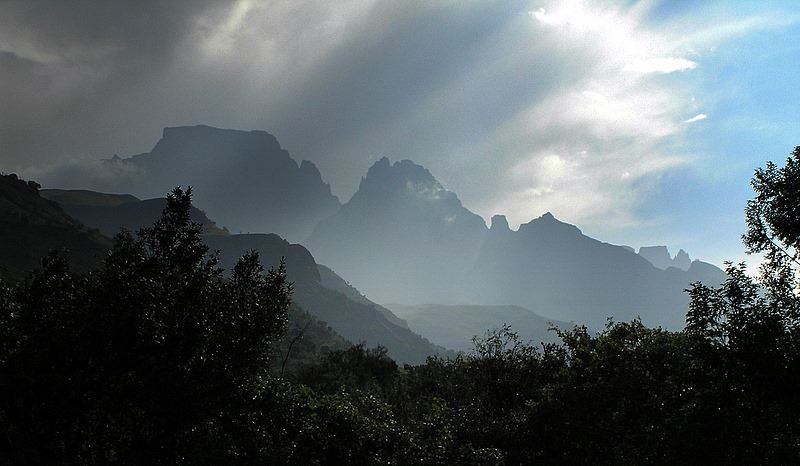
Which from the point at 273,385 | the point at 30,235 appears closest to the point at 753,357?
the point at 273,385

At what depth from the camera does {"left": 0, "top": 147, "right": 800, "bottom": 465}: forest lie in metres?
13.4

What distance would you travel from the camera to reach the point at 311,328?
182000mm

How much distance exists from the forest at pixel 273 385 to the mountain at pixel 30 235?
421ft

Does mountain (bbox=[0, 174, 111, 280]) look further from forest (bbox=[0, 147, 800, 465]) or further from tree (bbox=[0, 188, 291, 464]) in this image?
tree (bbox=[0, 188, 291, 464])

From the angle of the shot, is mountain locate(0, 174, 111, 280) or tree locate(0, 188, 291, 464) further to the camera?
mountain locate(0, 174, 111, 280)

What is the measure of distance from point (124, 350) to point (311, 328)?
575 feet

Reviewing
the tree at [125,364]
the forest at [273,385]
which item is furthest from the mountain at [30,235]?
the tree at [125,364]

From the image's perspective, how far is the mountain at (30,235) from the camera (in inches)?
5049

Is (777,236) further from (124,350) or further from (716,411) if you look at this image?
(124,350)

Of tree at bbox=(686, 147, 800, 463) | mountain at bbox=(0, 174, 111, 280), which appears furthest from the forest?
mountain at bbox=(0, 174, 111, 280)

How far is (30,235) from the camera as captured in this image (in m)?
140

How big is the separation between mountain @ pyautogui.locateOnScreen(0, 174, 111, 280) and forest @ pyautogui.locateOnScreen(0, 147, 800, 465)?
128 meters

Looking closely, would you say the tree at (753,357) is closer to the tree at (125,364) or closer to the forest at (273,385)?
the forest at (273,385)

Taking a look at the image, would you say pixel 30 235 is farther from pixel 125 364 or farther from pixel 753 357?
pixel 753 357
